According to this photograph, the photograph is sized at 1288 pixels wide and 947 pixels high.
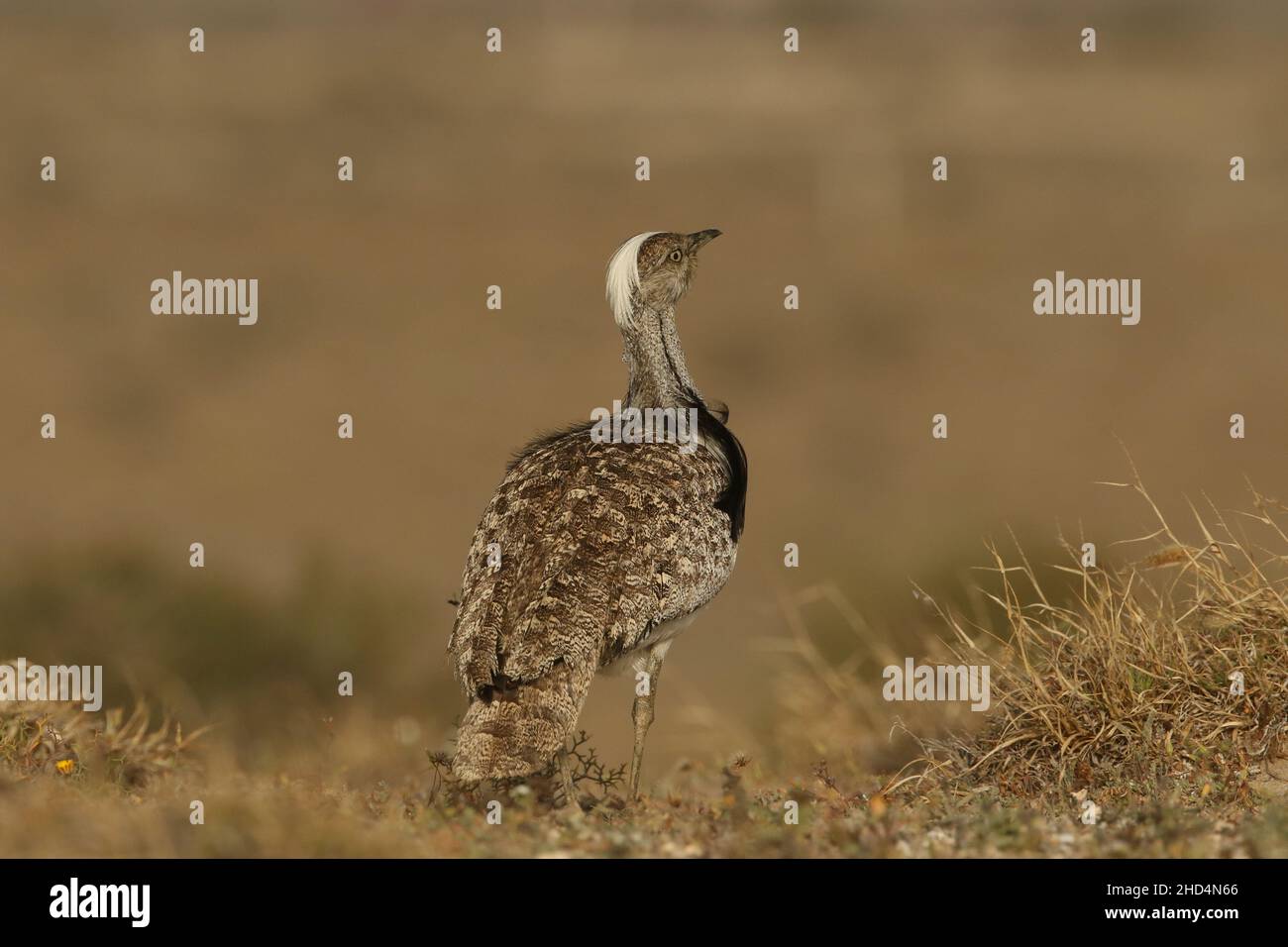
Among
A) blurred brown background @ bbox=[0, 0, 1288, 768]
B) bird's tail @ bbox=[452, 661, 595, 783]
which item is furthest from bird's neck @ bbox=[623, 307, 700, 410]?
bird's tail @ bbox=[452, 661, 595, 783]

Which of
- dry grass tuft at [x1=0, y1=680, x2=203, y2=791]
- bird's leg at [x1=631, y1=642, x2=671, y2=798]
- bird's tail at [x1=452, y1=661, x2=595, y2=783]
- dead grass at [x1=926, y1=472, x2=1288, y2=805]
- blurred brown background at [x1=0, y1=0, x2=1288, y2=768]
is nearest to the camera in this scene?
bird's tail at [x1=452, y1=661, x2=595, y2=783]

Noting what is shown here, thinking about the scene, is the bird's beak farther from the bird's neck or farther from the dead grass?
the dead grass

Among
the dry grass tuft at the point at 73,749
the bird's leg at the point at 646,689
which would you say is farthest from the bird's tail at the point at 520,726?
the dry grass tuft at the point at 73,749

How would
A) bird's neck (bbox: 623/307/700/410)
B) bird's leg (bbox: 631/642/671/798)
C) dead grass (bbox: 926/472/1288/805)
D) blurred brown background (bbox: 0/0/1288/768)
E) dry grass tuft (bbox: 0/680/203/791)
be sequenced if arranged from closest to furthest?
1. dead grass (bbox: 926/472/1288/805)
2. dry grass tuft (bbox: 0/680/203/791)
3. bird's leg (bbox: 631/642/671/798)
4. bird's neck (bbox: 623/307/700/410)
5. blurred brown background (bbox: 0/0/1288/768)

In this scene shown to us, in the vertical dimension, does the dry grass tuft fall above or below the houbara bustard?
below

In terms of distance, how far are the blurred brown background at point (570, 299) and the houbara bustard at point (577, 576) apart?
1.81 m

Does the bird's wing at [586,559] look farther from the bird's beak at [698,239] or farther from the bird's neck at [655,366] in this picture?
the bird's beak at [698,239]

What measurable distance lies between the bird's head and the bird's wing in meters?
1.15

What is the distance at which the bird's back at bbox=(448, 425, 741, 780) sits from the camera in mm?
6715

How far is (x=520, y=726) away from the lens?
6.62m

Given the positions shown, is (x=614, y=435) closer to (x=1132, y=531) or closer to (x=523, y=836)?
(x=523, y=836)

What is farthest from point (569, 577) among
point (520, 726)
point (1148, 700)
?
point (1148, 700)

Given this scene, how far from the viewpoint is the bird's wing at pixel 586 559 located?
6.95 m

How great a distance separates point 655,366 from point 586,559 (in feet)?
6.23
